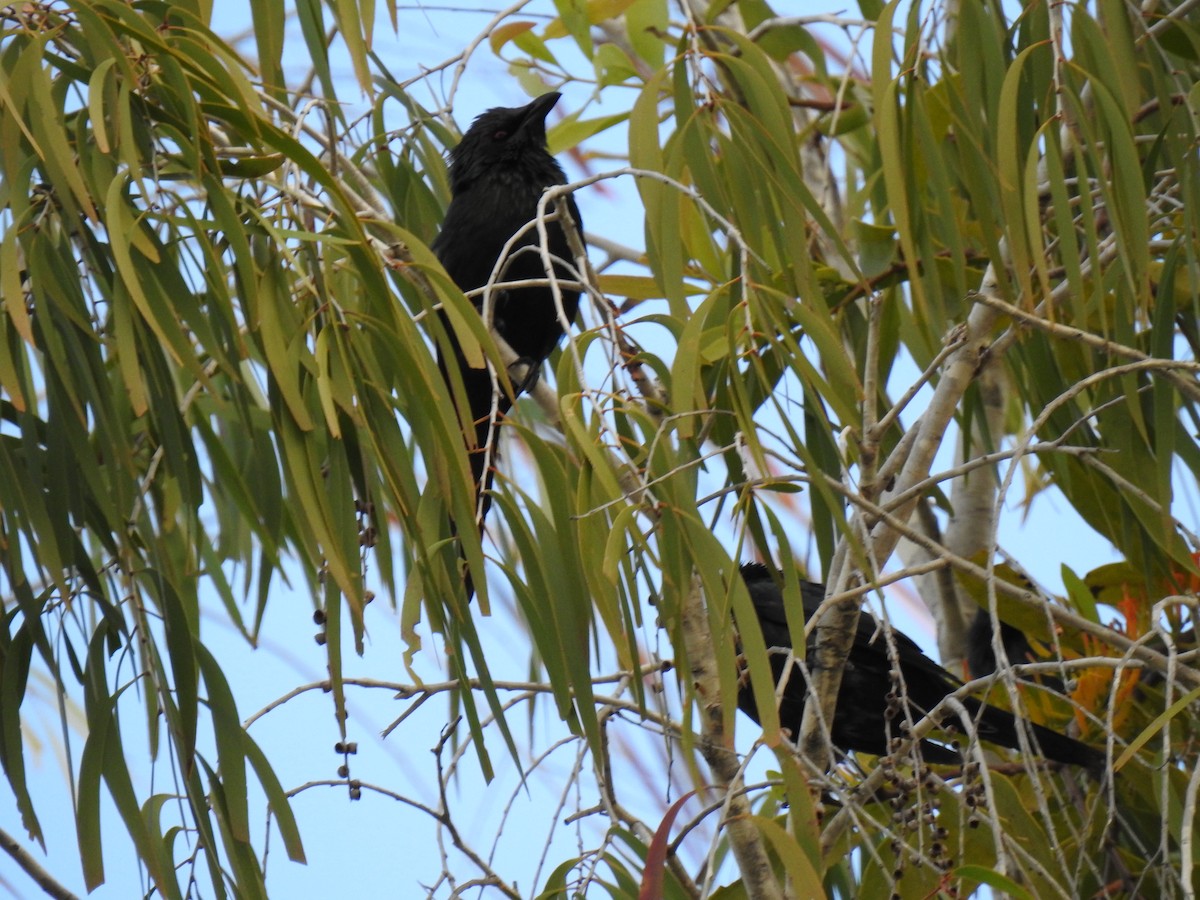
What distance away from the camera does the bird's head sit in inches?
130

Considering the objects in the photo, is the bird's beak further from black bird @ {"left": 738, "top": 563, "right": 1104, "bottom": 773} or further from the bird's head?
black bird @ {"left": 738, "top": 563, "right": 1104, "bottom": 773}

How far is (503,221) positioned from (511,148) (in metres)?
0.23

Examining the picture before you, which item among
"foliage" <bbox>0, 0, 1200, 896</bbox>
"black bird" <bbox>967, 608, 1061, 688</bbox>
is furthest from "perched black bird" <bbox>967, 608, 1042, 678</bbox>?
"foliage" <bbox>0, 0, 1200, 896</bbox>

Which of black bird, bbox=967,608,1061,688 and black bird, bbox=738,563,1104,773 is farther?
black bird, bbox=967,608,1061,688

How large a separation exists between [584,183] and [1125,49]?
70cm

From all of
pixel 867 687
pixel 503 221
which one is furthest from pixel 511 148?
pixel 867 687

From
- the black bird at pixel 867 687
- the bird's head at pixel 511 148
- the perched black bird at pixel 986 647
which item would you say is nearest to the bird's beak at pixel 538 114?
the bird's head at pixel 511 148

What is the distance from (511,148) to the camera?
3.32 metres

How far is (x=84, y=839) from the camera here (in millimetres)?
1461

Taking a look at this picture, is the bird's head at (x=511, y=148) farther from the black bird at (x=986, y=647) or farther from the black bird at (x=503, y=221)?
the black bird at (x=986, y=647)

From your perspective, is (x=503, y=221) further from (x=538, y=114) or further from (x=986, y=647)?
(x=986, y=647)

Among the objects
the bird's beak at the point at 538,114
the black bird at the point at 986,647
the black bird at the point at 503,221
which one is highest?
the bird's beak at the point at 538,114

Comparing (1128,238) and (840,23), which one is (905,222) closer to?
(1128,238)

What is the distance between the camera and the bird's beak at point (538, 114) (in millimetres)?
3330
